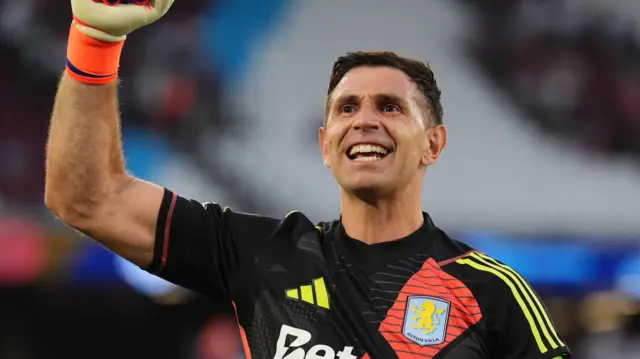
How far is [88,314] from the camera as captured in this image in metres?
8.43

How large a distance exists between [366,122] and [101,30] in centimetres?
77

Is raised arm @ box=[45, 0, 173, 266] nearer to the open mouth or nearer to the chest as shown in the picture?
the chest

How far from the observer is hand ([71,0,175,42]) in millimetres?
2256

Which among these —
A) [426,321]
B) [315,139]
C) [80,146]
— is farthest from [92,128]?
[315,139]

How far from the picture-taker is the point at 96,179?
7.80 ft

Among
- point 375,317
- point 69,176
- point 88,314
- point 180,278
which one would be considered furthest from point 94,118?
point 88,314

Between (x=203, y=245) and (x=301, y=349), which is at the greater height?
(x=203, y=245)

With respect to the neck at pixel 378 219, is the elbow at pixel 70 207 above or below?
below

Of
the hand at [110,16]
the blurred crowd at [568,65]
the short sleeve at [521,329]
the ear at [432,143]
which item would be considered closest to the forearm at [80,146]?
the hand at [110,16]

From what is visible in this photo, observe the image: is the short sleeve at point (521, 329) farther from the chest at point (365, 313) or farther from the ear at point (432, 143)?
the ear at point (432, 143)

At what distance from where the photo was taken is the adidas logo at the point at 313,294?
2.54 m

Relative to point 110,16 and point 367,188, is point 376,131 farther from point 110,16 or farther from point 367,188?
point 110,16

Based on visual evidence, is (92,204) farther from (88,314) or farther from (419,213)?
(88,314)

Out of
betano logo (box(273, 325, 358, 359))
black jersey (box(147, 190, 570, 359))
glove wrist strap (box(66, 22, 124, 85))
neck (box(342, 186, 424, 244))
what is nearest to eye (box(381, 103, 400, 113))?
neck (box(342, 186, 424, 244))
